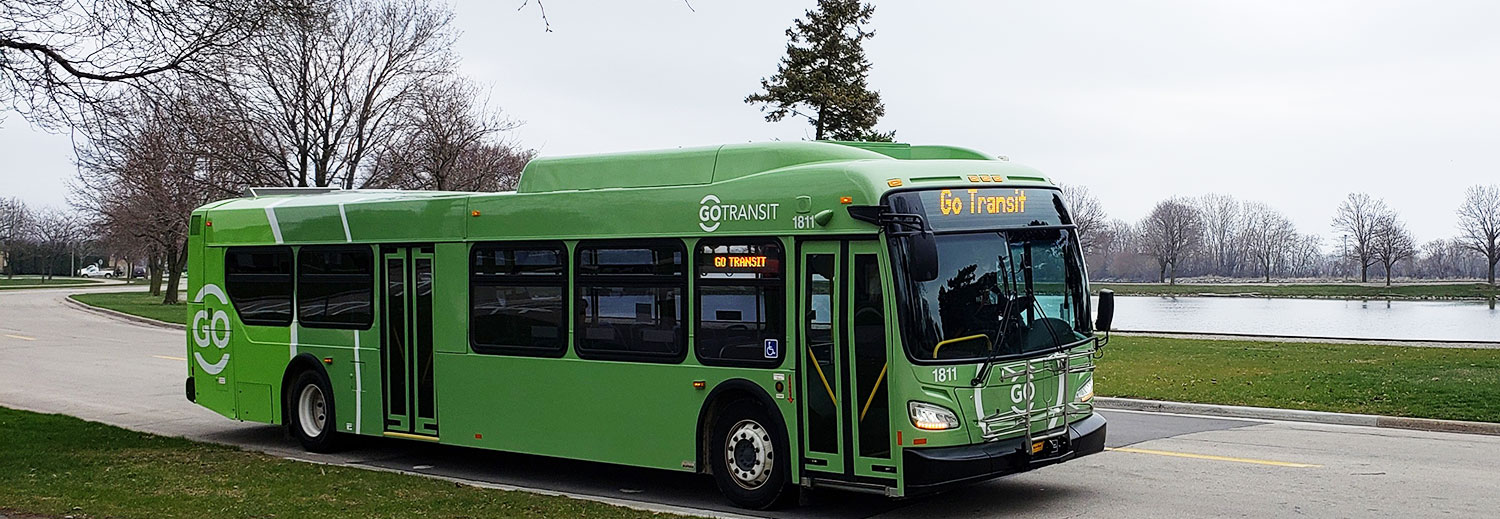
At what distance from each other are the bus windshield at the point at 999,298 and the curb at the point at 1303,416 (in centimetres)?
677

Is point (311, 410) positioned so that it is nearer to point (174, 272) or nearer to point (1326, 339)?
point (1326, 339)

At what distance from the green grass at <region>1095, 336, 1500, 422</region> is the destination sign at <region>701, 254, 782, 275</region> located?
912 centimetres

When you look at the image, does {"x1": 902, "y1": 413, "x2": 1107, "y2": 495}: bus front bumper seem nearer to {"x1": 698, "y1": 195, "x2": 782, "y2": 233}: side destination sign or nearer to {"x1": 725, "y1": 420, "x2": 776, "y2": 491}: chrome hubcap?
{"x1": 725, "y1": 420, "x2": 776, "y2": 491}: chrome hubcap

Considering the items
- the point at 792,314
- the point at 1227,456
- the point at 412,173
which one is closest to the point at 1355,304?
the point at 412,173

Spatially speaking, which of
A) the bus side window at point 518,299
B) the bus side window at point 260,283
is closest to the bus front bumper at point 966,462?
the bus side window at point 518,299

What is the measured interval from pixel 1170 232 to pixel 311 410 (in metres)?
112

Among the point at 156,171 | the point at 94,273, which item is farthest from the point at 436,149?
the point at 94,273

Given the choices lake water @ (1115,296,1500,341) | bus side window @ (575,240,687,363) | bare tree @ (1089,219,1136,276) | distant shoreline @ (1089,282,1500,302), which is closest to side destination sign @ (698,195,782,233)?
bus side window @ (575,240,687,363)

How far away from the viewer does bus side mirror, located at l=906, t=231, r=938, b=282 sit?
9.15 m

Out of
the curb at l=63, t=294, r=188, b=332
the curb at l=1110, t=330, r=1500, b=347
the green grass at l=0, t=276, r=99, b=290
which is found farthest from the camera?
the green grass at l=0, t=276, r=99, b=290

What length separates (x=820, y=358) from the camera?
387 inches

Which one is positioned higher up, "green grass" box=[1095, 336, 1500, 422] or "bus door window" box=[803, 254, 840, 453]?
"bus door window" box=[803, 254, 840, 453]

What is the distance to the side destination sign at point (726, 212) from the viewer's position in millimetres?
10164

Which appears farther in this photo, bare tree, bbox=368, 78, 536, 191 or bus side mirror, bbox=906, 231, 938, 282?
bare tree, bbox=368, 78, 536, 191
